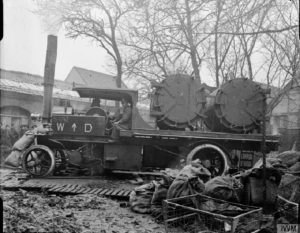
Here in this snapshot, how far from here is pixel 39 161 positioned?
803 cm

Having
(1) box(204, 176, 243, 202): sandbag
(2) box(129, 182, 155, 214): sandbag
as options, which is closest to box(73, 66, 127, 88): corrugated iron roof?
(2) box(129, 182, 155, 214): sandbag

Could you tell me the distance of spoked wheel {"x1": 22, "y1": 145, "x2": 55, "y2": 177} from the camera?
7.97 meters

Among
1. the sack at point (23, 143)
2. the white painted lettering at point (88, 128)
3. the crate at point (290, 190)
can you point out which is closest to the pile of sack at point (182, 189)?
the crate at point (290, 190)

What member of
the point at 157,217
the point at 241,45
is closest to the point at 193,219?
the point at 157,217

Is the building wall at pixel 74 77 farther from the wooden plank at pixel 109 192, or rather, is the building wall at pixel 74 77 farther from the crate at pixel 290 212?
the crate at pixel 290 212

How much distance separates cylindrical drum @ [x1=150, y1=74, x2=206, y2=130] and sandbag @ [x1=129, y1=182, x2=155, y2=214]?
8.82ft

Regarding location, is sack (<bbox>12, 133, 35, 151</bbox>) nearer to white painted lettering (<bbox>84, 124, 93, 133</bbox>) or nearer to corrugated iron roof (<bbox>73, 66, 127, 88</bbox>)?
white painted lettering (<bbox>84, 124, 93, 133</bbox>)

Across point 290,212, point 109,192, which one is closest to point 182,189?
point 290,212

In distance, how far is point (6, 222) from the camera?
3781 millimetres

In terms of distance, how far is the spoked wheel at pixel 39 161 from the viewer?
26.2ft

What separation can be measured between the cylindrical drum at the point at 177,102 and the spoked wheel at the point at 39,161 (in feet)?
8.64

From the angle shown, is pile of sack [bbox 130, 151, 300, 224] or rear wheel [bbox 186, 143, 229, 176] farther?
rear wheel [bbox 186, 143, 229, 176]

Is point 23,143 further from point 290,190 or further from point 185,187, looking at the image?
point 290,190

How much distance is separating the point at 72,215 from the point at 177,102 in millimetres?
4198
